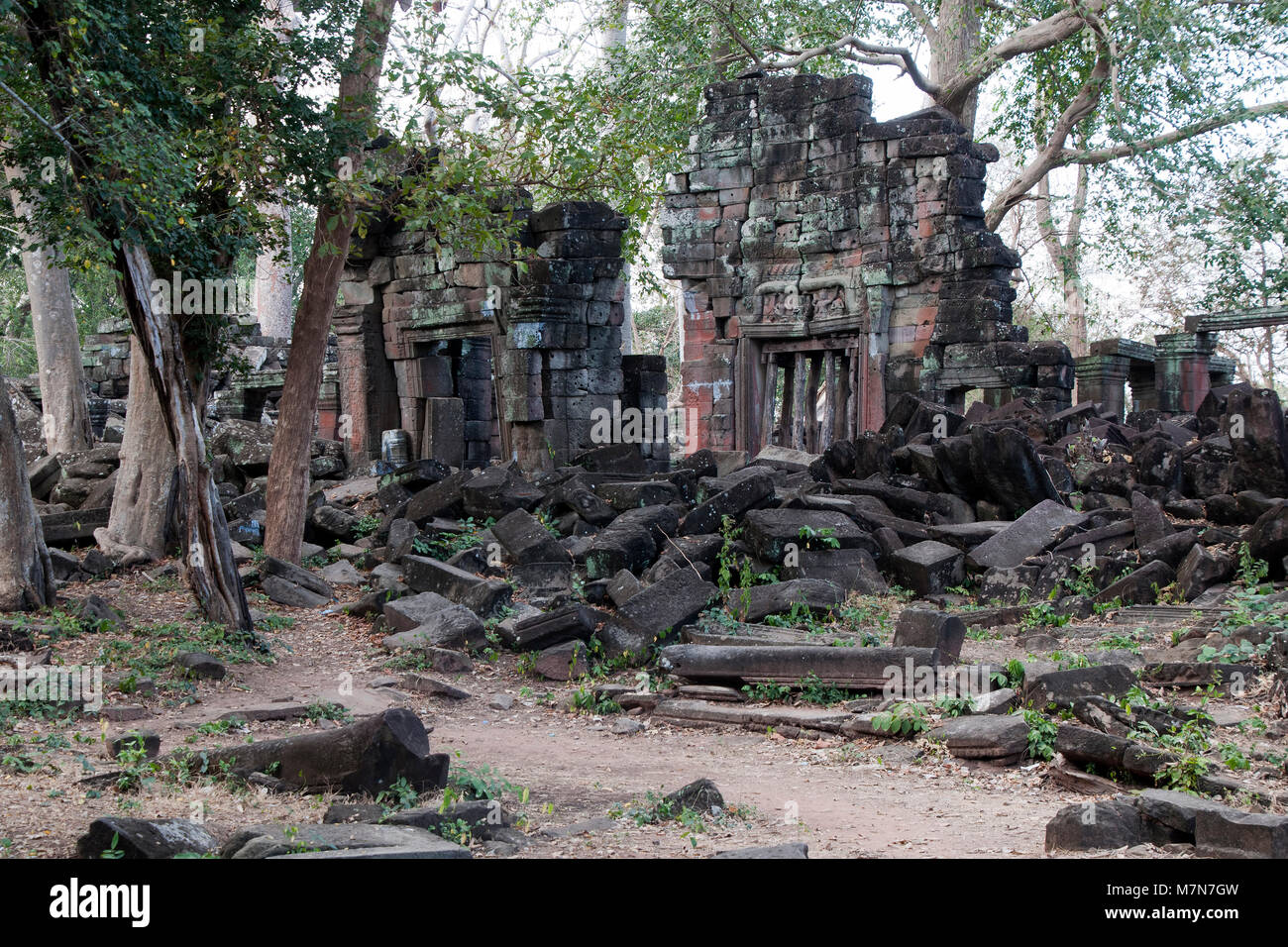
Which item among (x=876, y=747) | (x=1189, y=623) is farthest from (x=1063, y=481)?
(x=876, y=747)

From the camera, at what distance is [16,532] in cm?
859

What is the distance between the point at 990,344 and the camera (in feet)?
49.1

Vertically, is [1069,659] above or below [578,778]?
above

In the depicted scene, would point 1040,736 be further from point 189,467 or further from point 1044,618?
point 189,467

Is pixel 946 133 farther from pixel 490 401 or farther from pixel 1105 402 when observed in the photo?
pixel 490 401

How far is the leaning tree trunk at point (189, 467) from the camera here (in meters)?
8.24

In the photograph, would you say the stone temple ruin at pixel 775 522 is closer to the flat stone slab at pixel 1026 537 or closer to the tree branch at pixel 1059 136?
the flat stone slab at pixel 1026 537

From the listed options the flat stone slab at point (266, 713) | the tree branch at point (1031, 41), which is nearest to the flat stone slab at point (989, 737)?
the flat stone slab at point (266, 713)

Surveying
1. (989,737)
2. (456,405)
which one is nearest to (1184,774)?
(989,737)

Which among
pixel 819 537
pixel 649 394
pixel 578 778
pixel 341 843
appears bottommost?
pixel 578 778

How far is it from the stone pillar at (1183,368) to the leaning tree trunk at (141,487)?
53.6 ft

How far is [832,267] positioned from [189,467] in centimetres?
1085

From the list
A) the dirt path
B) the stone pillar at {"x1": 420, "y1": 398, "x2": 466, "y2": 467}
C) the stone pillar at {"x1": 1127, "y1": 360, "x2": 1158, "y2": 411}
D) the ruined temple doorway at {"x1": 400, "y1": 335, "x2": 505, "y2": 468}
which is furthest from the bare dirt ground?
the stone pillar at {"x1": 1127, "y1": 360, "x2": 1158, "y2": 411}

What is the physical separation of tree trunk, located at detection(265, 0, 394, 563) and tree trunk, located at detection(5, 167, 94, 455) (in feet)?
20.3
